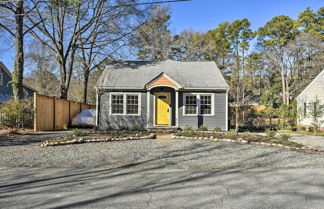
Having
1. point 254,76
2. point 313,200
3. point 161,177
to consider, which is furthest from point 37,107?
point 254,76

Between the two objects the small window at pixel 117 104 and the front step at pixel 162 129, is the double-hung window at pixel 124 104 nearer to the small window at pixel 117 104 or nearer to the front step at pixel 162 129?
the small window at pixel 117 104

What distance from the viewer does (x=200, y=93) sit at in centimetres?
1391

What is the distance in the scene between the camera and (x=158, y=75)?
44.4ft

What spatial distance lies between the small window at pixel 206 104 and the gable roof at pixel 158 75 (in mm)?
660

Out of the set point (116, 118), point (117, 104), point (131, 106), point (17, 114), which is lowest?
point (116, 118)

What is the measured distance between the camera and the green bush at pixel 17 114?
11727 mm

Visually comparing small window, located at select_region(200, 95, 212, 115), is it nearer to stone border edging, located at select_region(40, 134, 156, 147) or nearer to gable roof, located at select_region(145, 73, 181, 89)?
gable roof, located at select_region(145, 73, 181, 89)

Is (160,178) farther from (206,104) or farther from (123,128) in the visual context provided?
(206,104)

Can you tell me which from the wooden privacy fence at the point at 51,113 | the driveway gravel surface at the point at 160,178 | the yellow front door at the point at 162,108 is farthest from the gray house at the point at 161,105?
the driveway gravel surface at the point at 160,178

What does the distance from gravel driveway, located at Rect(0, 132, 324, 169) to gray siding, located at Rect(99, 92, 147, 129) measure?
592 cm

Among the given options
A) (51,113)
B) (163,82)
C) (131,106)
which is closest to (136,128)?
(131,106)

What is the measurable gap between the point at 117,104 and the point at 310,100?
567 inches

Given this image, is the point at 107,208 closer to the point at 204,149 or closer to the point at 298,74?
the point at 204,149

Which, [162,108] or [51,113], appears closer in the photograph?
[51,113]
